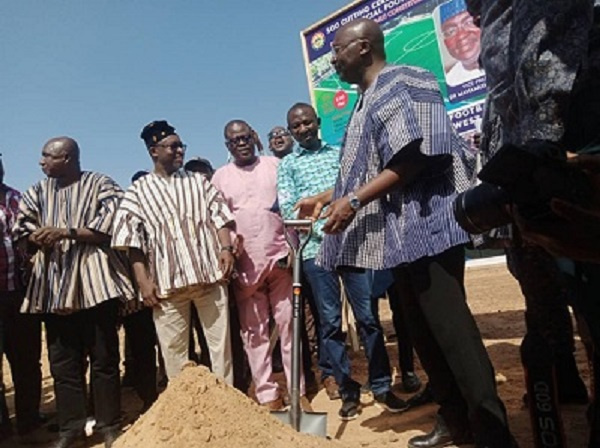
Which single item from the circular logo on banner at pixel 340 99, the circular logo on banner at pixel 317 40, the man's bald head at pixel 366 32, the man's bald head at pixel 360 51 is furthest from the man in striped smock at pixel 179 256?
the circular logo on banner at pixel 317 40

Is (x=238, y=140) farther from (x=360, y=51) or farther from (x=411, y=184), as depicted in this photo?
(x=411, y=184)

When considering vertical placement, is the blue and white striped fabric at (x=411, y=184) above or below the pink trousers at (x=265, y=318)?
above

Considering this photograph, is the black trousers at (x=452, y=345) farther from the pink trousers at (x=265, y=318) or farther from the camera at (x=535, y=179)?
the pink trousers at (x=265, y=318)

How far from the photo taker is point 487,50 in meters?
2.05

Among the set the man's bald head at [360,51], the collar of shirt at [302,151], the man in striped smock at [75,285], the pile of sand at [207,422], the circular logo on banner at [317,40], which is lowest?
the pile of sand at [207,422]

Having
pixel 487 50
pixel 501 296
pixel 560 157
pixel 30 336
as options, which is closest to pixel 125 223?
pixel 30 336

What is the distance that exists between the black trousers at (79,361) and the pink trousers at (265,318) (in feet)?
2.83

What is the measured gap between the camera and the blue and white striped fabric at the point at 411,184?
7.14 ft

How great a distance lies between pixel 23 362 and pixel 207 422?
2344mm

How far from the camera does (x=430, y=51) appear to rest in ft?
29.2

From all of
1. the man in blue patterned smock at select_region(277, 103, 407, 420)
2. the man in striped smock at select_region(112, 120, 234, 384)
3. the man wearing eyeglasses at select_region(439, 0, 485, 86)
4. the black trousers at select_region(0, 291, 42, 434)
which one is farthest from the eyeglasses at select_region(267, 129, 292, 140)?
the man wearing eyeglasses at select_region(439, 0, 485, 86)

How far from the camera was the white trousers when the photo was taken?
11.2 feet

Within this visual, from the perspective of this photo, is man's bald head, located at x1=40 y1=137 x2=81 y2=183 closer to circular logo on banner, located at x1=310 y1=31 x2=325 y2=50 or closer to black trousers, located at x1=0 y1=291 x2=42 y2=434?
black trousers, located at x1=0 y1=291 x2=42 y2=434

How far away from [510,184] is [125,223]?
8.96 ft
